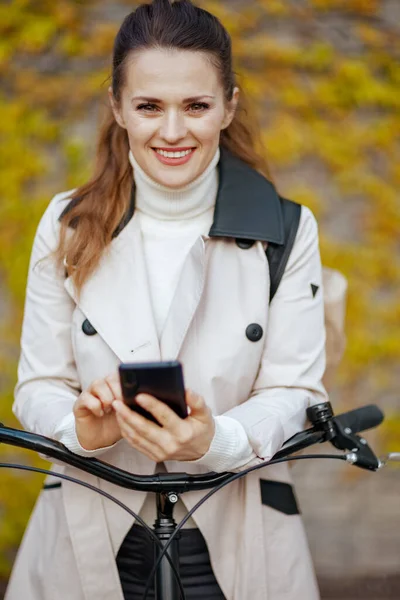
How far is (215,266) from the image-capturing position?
6.81 ft

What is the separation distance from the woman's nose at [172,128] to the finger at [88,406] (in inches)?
22.3

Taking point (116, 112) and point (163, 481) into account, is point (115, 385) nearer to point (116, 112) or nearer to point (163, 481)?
point (163, 481)

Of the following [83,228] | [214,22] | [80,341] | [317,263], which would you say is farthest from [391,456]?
[214,22]

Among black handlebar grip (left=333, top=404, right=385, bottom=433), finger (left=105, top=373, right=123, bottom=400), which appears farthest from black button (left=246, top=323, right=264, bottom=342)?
finger (left=105, top=373, right=123, bottom=400)

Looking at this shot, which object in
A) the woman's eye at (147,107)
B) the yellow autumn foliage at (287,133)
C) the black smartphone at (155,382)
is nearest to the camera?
the black smartphone at (155,382)

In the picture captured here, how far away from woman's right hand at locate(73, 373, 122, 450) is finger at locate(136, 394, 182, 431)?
3.8 inches

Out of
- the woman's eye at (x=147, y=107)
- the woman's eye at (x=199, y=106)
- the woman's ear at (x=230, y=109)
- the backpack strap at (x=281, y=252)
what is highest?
the woman's ear at (x=230, y=109)

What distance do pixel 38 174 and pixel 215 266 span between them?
2.24 meters

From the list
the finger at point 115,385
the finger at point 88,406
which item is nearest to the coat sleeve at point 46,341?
the finger at point 88,406

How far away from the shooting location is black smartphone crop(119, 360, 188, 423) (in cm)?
143

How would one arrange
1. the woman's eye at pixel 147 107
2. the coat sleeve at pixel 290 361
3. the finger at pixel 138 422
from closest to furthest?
the finger at pixel 138 422, the coat sleeve at pixel 290 361, the woman's eye at pixel 147 107

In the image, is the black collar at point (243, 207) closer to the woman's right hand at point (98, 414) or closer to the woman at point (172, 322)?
the woman at point (172, 322)

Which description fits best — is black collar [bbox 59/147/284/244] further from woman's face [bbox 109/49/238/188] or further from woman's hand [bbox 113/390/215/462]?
woman's hand [bbox 113/390/215/462]

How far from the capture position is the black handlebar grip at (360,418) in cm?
189
